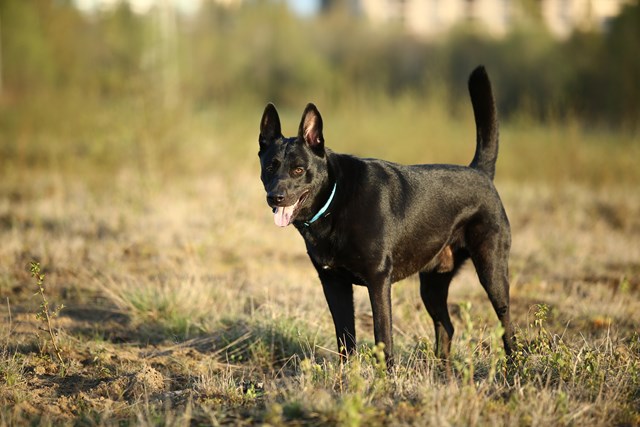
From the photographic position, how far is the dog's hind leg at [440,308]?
16.1ft

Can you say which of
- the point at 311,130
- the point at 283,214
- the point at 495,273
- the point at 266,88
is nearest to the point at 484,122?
the point at 495,273

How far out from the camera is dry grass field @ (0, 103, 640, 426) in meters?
3.64

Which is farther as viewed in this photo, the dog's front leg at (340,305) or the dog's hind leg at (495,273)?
the dog's hind leg at (495,273)

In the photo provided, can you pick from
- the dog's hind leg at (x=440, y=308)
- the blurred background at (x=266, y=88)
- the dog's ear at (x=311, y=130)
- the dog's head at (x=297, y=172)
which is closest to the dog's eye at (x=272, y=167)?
the dog's head at (x=297, y=172)

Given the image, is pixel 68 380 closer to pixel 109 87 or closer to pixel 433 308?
pixel 433 308

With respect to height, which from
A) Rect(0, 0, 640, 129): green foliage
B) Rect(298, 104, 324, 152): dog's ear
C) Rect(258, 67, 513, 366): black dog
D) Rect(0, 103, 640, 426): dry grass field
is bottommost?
Rect(0, 103, 640, 426): dry grass field

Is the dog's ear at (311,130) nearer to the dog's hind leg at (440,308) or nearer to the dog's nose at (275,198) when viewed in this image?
the dog's nose at (275,198)

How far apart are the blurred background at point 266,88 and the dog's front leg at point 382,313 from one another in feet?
24.6

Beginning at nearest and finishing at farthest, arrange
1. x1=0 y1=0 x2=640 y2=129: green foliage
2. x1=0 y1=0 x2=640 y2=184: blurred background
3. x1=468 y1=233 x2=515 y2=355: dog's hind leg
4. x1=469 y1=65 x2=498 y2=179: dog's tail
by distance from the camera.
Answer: x1=468 y1=233 x2=515 y2=355: dog's hind leg → x1=469 y1=65 x2=498 y2=179: dog's tail → x1=0 y1=0 x2=640 y2=184: blurred background → x1=0 y1=0 x2=640 y2=129: green foliage

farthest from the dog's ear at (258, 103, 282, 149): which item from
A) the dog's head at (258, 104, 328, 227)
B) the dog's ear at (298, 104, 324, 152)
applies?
the dog's ear at (298, 104, 324, 152)

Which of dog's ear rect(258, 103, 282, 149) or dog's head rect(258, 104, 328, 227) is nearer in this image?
dog's head rect(258, 104, 328, 227)

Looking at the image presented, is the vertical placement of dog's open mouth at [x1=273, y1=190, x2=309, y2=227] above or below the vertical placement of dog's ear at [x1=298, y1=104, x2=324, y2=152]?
below

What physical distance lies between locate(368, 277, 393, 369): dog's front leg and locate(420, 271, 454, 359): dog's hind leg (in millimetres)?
772

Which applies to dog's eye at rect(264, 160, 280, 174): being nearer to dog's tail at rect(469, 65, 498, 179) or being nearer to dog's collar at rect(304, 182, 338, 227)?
→ dog's collar at rect(304, 182, 338, 227)
